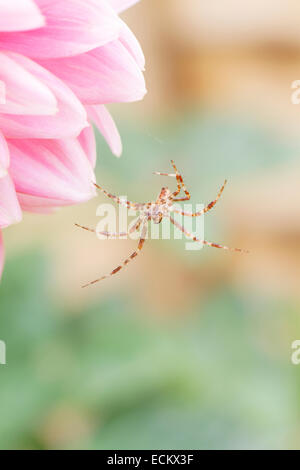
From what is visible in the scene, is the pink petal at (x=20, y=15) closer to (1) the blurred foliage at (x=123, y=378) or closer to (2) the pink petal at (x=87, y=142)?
(2) the pink petal at (x=87, y=142)

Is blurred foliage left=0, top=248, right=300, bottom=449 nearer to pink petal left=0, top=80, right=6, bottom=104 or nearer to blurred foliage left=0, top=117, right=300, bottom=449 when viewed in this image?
blurred foliage left=0, top=117, right=300, bottom=449

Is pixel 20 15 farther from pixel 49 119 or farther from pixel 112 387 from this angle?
pixel 112 387

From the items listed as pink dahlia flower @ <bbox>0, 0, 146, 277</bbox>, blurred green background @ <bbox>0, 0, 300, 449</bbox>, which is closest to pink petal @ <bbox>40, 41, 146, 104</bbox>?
pink dahlia flower @ <bbox>0, 0, 146, 277</bbox>

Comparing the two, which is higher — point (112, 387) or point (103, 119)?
point (103, 119)

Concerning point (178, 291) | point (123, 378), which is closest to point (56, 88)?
point (123, 378)

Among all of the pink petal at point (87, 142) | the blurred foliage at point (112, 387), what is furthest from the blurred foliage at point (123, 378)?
the pink petal at point (87, 142)

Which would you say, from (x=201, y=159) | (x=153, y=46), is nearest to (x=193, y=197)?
(x=201, y=159)

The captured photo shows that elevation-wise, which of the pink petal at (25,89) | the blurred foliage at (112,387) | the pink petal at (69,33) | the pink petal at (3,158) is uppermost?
the pink petal at (69,33)

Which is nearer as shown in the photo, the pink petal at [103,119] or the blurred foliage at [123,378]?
the pink petal at [103,119]
